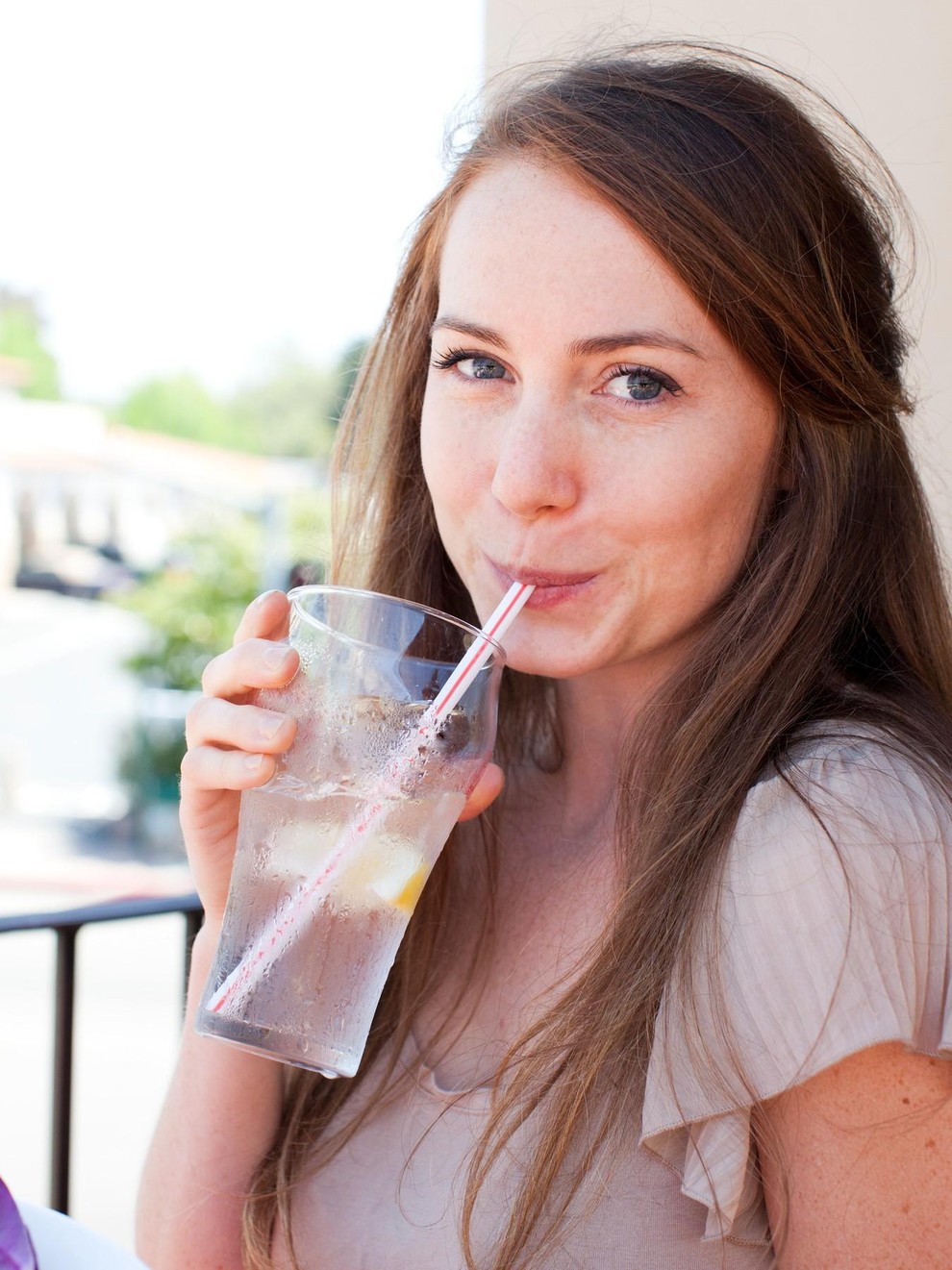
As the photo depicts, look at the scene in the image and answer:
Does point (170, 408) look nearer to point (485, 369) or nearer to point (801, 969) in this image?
point (485, 369)

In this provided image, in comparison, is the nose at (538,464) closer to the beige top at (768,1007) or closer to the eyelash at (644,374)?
the eyelash at (644,374)

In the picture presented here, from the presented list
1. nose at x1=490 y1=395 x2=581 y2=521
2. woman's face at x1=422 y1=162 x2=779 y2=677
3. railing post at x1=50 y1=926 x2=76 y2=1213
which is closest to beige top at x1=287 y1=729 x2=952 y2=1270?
woman's face at x1=422 y1=162 x2=779 y2=677

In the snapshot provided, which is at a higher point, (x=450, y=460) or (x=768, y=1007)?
(x=450, y=460)

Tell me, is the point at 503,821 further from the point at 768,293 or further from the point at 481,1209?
the point at 768,293

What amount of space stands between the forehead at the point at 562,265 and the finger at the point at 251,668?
0.42m

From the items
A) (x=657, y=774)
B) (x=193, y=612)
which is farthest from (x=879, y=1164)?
(x=193, y=612)

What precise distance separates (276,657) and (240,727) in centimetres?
8

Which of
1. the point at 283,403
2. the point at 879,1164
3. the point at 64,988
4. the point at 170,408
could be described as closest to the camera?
the point at 879,1164

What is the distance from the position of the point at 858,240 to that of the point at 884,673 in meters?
0.48

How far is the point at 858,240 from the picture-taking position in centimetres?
148

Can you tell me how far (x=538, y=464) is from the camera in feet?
4.29

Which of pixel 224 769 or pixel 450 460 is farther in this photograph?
pixel 450 460

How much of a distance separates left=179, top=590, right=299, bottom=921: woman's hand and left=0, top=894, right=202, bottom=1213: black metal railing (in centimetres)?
39

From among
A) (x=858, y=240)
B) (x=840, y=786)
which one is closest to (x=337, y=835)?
(x=840, y=786)
